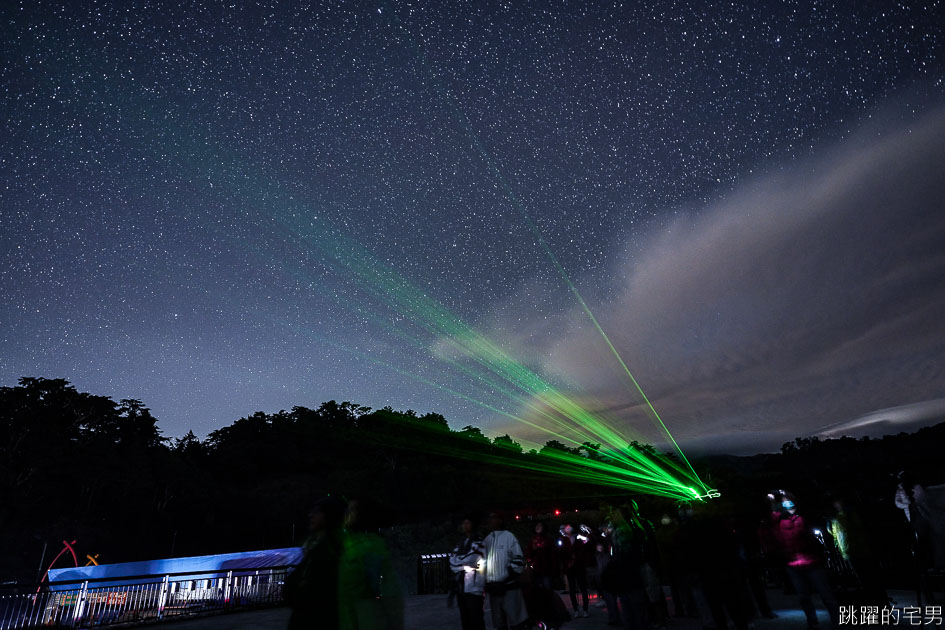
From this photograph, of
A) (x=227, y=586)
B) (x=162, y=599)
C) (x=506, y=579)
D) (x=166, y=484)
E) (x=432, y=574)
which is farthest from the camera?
(x=166, y=484)

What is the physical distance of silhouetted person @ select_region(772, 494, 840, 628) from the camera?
683 cm

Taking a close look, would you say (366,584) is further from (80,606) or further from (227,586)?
(227,586)

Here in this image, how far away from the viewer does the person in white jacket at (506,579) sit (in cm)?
579

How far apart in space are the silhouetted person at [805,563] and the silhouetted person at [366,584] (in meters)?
5.81

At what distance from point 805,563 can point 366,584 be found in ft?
20.7

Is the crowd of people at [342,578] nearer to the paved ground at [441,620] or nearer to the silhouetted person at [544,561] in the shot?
the silhouetted person at [544,561]

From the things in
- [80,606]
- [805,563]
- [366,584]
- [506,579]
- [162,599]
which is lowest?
[162,599]

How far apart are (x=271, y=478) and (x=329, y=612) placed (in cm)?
6520

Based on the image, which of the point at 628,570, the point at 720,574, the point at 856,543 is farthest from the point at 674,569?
the point at 720,574

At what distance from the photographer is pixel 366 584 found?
4.09 meters

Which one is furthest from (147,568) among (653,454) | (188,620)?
(653,454)

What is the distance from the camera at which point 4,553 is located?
37.2 m

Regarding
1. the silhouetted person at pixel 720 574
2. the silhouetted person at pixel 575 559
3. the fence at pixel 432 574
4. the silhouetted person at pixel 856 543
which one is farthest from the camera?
the fence at pixel 432 574

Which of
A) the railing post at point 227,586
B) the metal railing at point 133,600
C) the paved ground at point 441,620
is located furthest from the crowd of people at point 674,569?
the railing post at point 227,586
